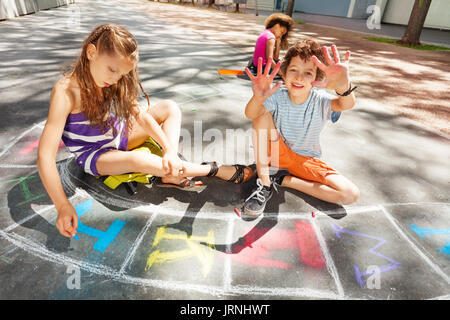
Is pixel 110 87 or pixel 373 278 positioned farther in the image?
pixel 110 87

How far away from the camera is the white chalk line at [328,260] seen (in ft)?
4.27

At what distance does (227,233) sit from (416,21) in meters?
10.9

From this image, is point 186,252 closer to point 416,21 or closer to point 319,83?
point 319,83

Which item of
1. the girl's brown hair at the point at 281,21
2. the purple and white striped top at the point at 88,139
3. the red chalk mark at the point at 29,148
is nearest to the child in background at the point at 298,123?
the purple and white striped top at the point at 88,139

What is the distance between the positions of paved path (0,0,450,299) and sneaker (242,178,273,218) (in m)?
0.06

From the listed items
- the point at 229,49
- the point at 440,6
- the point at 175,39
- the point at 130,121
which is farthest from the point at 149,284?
the point at 440,6

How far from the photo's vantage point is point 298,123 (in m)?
1.89

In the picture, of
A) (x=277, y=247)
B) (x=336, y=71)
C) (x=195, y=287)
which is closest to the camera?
(x=195, y=287)

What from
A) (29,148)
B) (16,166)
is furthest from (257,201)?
(29,148)

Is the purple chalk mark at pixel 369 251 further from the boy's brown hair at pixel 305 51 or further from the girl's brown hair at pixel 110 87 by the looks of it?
the girl's brown hair at pixel 110 87

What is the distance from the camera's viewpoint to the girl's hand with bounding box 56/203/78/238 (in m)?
1.27

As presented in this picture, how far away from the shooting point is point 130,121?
185 centimetres

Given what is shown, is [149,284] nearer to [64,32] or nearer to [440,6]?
[64,32]

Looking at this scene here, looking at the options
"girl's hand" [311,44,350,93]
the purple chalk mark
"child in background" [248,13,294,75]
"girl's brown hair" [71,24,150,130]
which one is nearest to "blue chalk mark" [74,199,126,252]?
"girl's brown hair" [71,24,150,130]
